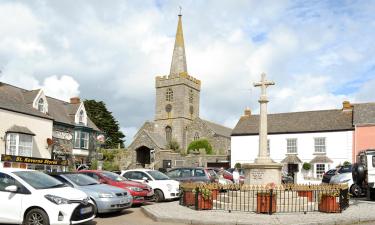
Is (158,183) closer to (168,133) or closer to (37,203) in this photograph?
(37,203)

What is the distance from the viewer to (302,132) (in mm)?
43562

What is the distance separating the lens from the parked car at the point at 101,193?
1273 cm

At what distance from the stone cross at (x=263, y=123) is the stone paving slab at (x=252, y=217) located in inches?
137

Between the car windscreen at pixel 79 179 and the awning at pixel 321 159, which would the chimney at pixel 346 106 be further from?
the car windscreen at pixel 79 179

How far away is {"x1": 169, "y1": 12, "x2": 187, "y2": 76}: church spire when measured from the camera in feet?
240

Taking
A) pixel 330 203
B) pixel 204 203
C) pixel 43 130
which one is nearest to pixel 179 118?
pixel 43 130

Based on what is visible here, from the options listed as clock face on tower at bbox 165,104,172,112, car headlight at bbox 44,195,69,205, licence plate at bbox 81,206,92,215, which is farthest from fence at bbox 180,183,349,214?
clock face on tower at bbox 165,104,172,112

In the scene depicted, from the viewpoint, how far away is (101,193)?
12.9m

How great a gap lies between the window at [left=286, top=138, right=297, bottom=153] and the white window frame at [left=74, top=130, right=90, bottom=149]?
67.8ft

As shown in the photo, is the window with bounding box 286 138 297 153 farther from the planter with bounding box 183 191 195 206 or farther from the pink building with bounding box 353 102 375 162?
the planter with bounding box 183 191 195 206

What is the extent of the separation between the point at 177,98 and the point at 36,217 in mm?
61348

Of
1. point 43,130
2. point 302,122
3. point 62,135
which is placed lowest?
point 62,135

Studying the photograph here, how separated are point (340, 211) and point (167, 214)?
5647mm

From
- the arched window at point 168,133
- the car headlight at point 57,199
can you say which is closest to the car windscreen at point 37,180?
the car headlight at point 57,199
